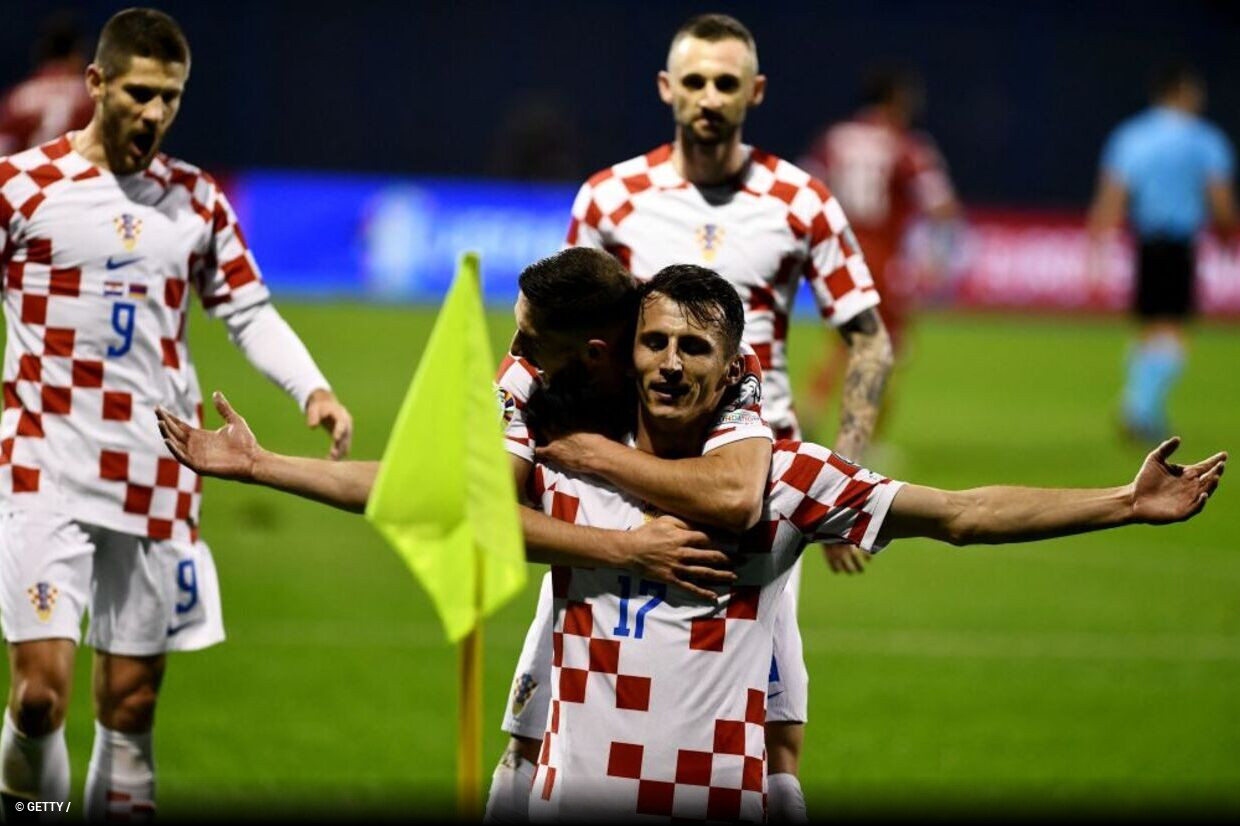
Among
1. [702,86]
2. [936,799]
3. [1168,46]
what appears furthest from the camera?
[1168,46]

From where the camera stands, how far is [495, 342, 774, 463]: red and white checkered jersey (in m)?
4.46

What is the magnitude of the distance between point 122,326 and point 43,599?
0.79 meters

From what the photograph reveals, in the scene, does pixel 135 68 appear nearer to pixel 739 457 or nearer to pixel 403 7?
pixel 739 457

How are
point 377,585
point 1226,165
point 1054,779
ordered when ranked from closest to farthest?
point 1054,779
point 377,585
point 1226,165

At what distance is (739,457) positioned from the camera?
434cm

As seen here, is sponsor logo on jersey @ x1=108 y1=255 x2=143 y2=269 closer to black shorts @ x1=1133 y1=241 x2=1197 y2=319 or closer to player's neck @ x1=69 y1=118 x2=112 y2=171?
player's neck @ x1=69 y1=118 x2=112 y2=171

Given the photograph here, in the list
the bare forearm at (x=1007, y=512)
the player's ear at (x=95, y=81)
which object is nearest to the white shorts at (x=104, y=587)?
the player's ear at (x=95, y=81)

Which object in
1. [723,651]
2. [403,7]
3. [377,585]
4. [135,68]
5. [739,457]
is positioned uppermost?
[403,7]

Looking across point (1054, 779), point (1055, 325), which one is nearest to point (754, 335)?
point (1054, 779)

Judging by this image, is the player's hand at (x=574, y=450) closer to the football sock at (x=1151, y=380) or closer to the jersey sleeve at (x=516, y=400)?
the jersey sleeve at (x=516, y=400)

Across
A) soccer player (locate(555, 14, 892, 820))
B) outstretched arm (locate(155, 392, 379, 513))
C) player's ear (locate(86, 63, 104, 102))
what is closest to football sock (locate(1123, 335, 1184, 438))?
soccer player (locate(555, 14, 892, 820))

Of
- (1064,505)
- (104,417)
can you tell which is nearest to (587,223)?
(104,417)

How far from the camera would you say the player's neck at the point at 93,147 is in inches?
229

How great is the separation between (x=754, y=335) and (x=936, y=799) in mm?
1817
